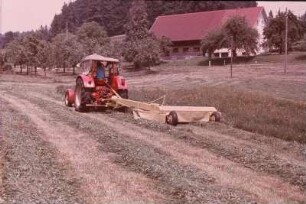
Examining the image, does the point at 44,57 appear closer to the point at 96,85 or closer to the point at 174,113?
the point at 96,85

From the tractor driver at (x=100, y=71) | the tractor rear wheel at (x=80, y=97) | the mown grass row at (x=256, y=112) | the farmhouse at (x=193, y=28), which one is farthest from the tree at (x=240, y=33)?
the tractor rear wheel at (x=80, y=97)

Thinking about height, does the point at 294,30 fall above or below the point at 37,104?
above

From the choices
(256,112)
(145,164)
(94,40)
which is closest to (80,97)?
(256,112)

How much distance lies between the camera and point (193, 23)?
8206 cm

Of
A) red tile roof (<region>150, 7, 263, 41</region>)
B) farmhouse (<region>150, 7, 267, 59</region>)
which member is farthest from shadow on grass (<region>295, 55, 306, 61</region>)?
farmhouse (<region>150, 7, 267, 59</region>)

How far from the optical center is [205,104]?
2127cm

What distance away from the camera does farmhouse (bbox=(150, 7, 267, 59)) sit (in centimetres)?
7656

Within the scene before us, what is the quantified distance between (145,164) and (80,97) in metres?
9.80

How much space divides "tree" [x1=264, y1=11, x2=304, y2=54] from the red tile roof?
13.3 feet

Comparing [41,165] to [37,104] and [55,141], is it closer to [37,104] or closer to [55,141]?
[55,141]

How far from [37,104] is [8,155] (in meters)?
11.1

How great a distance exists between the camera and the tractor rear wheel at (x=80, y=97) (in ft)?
63.1

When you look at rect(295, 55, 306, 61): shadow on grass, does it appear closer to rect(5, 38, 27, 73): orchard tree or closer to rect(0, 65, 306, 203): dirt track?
rect(5, 38, 27, 73): orchard tree

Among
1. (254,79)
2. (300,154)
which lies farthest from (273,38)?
(300,154)
